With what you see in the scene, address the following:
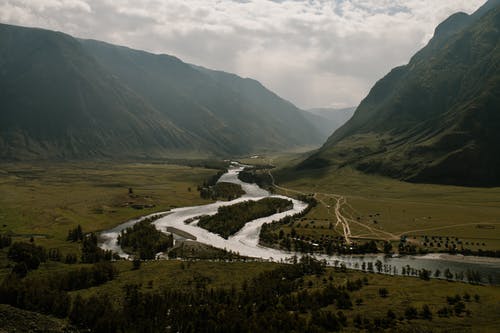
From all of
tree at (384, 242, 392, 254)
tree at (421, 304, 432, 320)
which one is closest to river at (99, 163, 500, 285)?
tree at (384, 242, 392, 254)

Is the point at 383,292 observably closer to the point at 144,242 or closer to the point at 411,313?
the point at 411,313

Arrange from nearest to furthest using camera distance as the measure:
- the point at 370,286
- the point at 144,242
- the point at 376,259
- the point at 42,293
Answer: the point at 42,293, the point at 370,286, the point at 376,259, the point at 144,242

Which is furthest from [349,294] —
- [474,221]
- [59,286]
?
[474,221]

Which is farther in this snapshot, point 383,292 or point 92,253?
point 92,253

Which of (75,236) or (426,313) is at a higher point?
(75,236)

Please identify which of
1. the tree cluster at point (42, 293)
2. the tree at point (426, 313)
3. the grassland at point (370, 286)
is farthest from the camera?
the tree cluster at point (42, 293)

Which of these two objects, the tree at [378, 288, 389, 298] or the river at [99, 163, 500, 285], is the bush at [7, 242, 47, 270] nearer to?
the river at [99, 163, 500, 285]

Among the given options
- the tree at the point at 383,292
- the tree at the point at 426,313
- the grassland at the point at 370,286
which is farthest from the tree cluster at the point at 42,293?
the tree at the point at 426,313

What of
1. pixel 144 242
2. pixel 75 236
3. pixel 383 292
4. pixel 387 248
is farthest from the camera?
pixel 75 236

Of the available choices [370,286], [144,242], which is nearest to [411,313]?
[370,286]

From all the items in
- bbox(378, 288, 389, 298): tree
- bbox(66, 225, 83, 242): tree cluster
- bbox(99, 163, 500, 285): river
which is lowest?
bbox(99, 163, 500, 285): river

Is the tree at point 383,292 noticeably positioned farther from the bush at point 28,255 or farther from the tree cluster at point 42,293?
the bush at point 28,255
